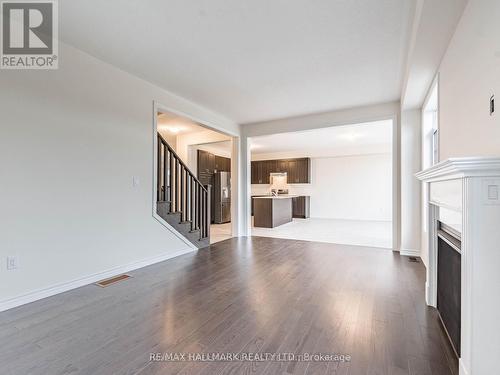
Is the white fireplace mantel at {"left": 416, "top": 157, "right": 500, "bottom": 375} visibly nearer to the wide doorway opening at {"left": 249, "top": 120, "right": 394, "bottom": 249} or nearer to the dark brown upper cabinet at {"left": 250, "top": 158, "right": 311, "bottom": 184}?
the wide doorway opening at {"left": 249, "top": 120, "right": 394, "bottom": 249}

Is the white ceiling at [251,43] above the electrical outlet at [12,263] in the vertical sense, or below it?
above

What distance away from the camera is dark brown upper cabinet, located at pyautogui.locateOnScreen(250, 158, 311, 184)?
30.7 ft

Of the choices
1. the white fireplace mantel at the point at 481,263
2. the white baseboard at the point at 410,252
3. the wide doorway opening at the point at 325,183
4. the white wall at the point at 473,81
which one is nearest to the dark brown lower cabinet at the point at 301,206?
the wide doorway opening at the point at 325,183

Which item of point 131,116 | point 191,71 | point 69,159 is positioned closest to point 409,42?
point 191,71

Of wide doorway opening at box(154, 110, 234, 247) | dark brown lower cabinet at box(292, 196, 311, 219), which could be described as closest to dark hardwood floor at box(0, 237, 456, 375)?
wide doorway opening at box(154, 110, 234, 247)

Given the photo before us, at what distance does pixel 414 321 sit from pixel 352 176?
289 inches

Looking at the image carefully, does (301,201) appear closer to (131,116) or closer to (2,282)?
(131,116)

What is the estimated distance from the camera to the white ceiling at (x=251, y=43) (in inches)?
81.7

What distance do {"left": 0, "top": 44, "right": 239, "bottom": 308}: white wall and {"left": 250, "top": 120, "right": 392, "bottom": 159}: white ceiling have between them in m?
3.26

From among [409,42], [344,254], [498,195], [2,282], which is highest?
[409,42]

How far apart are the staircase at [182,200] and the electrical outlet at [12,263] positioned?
177 centimetres

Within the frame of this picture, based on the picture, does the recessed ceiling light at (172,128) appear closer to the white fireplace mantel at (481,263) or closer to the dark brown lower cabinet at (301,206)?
the dark brown lower cabinet at (301,206)

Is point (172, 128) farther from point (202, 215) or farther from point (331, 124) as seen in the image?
point (331, 124)

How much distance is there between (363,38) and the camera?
2.47m
